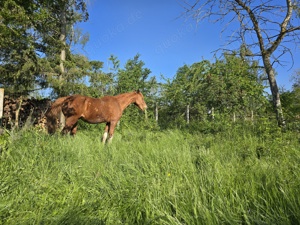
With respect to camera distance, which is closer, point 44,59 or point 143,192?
point 143,192

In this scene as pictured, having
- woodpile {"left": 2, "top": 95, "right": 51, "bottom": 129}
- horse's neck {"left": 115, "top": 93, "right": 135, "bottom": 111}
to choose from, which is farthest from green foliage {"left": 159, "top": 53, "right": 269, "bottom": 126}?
woodpile {"left": 2, "top": 95, "right": 51, "bottom": 129}

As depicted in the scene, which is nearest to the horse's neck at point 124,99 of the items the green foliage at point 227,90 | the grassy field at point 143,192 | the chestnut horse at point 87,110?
the chestnut horse at point 87,110

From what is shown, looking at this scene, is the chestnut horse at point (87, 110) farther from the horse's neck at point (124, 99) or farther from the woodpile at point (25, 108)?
the woodpile at point (25, 108)

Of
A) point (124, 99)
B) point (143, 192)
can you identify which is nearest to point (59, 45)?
point (124, 99)

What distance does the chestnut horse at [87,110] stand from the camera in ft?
21.0

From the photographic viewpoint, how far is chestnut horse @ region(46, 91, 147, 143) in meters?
6.41

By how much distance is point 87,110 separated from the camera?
696cm

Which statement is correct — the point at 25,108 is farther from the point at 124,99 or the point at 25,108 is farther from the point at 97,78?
the point at 124,99

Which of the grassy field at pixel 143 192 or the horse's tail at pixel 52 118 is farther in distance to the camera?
the horse's tail at pixel 52 118

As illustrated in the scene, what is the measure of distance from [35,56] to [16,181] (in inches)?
410

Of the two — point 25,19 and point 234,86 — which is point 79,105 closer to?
point 25,19

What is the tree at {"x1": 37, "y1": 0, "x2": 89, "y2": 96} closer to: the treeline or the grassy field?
the treeline

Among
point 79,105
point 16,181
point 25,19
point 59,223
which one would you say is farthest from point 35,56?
point 59,223

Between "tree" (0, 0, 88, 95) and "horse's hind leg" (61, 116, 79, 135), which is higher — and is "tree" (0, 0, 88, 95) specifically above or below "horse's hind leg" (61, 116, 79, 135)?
above
